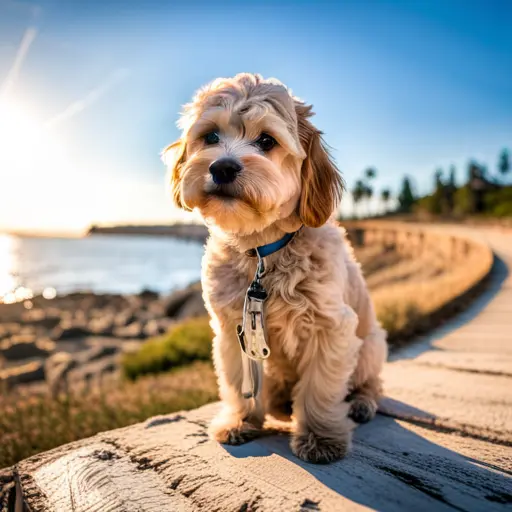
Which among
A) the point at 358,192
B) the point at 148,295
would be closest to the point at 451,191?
the point at 358,192

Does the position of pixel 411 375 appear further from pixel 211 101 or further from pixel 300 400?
pixel 211 101

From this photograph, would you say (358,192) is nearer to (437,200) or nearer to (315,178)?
(437,200)

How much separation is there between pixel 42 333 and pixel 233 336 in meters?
15.3

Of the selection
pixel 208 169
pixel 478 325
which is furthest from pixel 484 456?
pixel 478 325

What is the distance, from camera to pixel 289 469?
7.90 feet

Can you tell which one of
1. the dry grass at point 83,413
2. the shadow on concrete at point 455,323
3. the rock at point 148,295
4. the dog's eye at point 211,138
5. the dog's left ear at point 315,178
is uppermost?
the dog's eye at point 211,138

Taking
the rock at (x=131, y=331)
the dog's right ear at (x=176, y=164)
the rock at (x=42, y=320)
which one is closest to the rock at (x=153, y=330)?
the rock at (x=131, y=331)

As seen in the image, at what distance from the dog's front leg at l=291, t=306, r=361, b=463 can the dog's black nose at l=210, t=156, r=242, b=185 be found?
1.06m

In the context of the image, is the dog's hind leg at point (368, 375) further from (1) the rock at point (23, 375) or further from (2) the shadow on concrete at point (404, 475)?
(1) the rock at point (23, 375)

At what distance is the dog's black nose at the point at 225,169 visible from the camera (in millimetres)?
2654

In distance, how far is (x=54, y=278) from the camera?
37.5 metres

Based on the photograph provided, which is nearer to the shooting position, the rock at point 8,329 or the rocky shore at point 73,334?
the rocky shore at point 73,334

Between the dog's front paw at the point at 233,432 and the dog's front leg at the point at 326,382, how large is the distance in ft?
0.92

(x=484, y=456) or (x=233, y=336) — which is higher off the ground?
(x=233, y=336)
